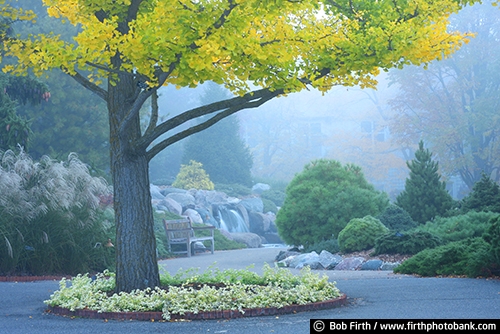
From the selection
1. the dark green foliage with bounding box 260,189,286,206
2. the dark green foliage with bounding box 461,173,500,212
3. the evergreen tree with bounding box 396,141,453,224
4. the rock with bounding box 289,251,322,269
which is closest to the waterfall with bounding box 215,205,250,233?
the dark green foliage with bounding box 260,189,286,206

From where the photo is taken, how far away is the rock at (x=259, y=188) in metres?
36.9

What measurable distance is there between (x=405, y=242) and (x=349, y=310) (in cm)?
558

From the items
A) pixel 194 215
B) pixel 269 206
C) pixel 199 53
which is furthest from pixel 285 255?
pixel 269 206

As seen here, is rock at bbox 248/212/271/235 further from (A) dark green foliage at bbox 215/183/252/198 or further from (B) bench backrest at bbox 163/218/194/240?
(B) bench backrest at bbox 163/218/194/240

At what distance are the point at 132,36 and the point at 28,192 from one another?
532cm

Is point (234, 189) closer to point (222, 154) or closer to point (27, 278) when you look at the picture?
point (222, 154)

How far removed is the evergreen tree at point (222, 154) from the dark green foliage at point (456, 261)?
2768 centimetres

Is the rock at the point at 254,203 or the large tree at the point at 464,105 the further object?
the large tree at the point at 464,105

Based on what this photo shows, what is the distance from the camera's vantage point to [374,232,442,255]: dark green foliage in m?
11.5

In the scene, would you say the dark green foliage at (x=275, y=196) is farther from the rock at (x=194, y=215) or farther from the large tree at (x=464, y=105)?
the rock at (x=194, y=215)

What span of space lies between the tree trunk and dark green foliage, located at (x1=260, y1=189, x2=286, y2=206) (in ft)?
87.6

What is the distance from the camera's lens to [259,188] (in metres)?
37.3

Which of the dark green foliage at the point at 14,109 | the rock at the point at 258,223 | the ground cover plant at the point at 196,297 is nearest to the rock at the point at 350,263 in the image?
the ground cover plant at the point at 196,297

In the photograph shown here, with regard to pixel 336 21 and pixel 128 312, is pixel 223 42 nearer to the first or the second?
pixel 336 21
